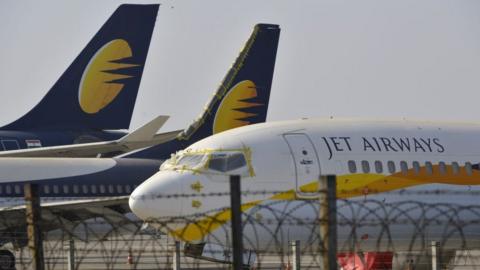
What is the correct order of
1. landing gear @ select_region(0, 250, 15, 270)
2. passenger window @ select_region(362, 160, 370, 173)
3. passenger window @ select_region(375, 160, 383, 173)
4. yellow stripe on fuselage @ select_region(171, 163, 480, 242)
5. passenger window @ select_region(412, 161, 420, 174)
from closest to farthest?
1. yellow stripe on fuselage @ select_region(171, 163, 480, 242)
2. passenger window @ select_region(362, 160, 370, 173)
3. passenger window @ select_region(375, 160, 383, 173)
4. passenger window @ select_region(412, 161, 420, 174)
5. landing gear @ select_region(0, 250, 15, 270)

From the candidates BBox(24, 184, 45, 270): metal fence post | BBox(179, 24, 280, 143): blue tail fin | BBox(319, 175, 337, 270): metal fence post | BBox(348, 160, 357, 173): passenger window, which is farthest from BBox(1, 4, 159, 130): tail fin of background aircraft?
BBox(319, 175, 337, 270): metal fence post

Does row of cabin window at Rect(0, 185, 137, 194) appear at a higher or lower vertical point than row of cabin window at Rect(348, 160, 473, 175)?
higher

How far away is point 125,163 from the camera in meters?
37.4

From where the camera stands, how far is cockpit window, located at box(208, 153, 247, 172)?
23.1 m

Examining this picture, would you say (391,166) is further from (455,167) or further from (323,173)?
(323,173)

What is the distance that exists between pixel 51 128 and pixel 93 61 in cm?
398

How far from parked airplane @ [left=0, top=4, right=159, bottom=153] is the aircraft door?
21.6m

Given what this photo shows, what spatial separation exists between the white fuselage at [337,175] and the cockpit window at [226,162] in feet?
0.22

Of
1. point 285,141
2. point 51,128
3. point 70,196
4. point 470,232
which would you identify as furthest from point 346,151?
point 51,128

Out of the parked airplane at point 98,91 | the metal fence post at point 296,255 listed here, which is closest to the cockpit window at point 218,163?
the metal fence post at point 296,255

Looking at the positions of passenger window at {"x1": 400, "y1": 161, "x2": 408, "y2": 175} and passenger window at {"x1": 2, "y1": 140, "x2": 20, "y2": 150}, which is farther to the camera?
passenger window at {"x1": 2, "y1": 140, "x2": 20, "y2": 150}

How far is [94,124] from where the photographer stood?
48.4m

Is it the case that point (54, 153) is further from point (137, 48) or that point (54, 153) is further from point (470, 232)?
point (470, 232)

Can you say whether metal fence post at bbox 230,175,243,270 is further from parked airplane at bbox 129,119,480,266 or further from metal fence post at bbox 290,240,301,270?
parked airplane at bbox 129,119,480,266
